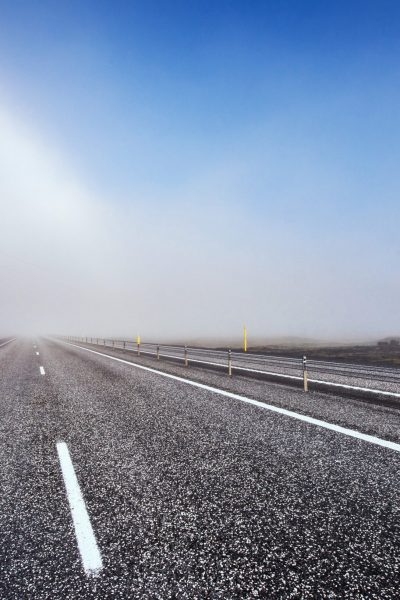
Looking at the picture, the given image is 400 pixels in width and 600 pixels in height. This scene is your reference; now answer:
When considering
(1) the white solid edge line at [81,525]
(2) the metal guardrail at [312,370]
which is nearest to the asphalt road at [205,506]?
(1) the white solid edge line at [81,525]

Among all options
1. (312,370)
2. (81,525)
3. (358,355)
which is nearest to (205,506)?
(81,525)

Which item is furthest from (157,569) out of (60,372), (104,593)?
(60,372)

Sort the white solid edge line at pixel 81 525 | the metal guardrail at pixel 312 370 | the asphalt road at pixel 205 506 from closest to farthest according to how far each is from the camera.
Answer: the asphalt road at pixel 205 506 → the white solid edge line at pixel 81 525 → the metal guardrail at pixel 312 370

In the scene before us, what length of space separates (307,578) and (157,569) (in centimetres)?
103

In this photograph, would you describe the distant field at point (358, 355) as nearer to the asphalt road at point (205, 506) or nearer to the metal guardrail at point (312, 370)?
the metal guardrail at point (312, 370)


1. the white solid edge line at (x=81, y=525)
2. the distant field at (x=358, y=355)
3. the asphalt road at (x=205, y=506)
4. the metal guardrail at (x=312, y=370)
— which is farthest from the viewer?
the distant field at (x=358, y=355)

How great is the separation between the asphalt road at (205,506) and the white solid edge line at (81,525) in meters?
0.04

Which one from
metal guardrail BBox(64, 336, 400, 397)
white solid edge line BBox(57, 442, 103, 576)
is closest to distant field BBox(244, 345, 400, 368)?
metal guardrail BBox(64, 336, 400, 397)

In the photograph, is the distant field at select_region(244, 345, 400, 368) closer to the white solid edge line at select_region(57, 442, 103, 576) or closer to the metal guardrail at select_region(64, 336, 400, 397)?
the metal guardrail at select_region(64, 336, 400, 397)

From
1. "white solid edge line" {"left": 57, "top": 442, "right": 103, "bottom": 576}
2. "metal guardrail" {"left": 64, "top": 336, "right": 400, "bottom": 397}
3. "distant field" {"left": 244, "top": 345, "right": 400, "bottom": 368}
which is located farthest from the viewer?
"distant field" {"left": 244, "top": 345, "right": 400, "bottom": 368}

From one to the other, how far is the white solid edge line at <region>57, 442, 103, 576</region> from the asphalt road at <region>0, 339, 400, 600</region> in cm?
4

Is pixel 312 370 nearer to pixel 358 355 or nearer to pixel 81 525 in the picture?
pixel 81 525

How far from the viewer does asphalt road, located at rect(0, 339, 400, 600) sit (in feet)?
7.50

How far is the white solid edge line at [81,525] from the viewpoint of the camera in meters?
2.46
